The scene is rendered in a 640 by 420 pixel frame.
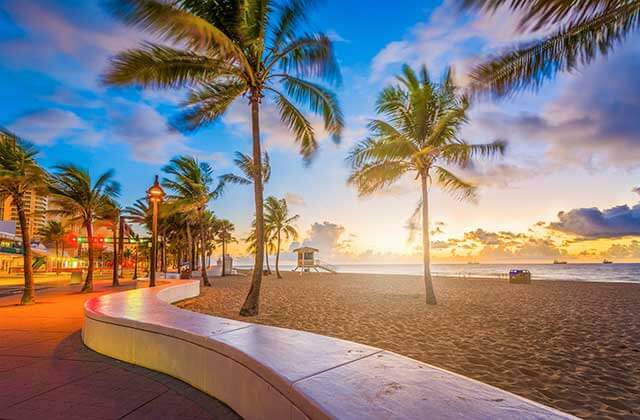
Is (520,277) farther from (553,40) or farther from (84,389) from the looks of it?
(84,389)

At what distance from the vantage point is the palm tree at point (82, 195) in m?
17.3

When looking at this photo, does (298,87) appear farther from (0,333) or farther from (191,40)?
(0,333)

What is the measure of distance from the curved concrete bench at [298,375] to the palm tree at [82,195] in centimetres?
1617

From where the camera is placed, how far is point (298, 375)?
7.57 ft

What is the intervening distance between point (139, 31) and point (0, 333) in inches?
262

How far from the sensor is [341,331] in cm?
845

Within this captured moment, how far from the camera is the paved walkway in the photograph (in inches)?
120

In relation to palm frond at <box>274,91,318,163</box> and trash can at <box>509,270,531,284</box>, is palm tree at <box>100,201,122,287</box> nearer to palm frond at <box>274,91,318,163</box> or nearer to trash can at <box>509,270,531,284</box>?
palm frond at <box>274,91,318,163</box>

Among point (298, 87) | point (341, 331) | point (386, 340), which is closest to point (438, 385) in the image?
point (386, 340)

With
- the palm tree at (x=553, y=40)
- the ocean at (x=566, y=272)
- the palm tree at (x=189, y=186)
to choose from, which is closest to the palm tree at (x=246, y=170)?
the palm tree at (x=189, y=186)

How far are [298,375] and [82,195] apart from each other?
20.2 metres

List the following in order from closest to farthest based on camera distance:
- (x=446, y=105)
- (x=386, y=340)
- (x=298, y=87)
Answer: (x=386, y=340)
(x=298, y=87)
(x=446, y=105)

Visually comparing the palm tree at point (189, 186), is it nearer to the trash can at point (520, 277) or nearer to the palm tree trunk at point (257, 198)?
the palm tree trunk at point (257, 198)

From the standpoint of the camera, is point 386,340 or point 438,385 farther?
point 386,340
